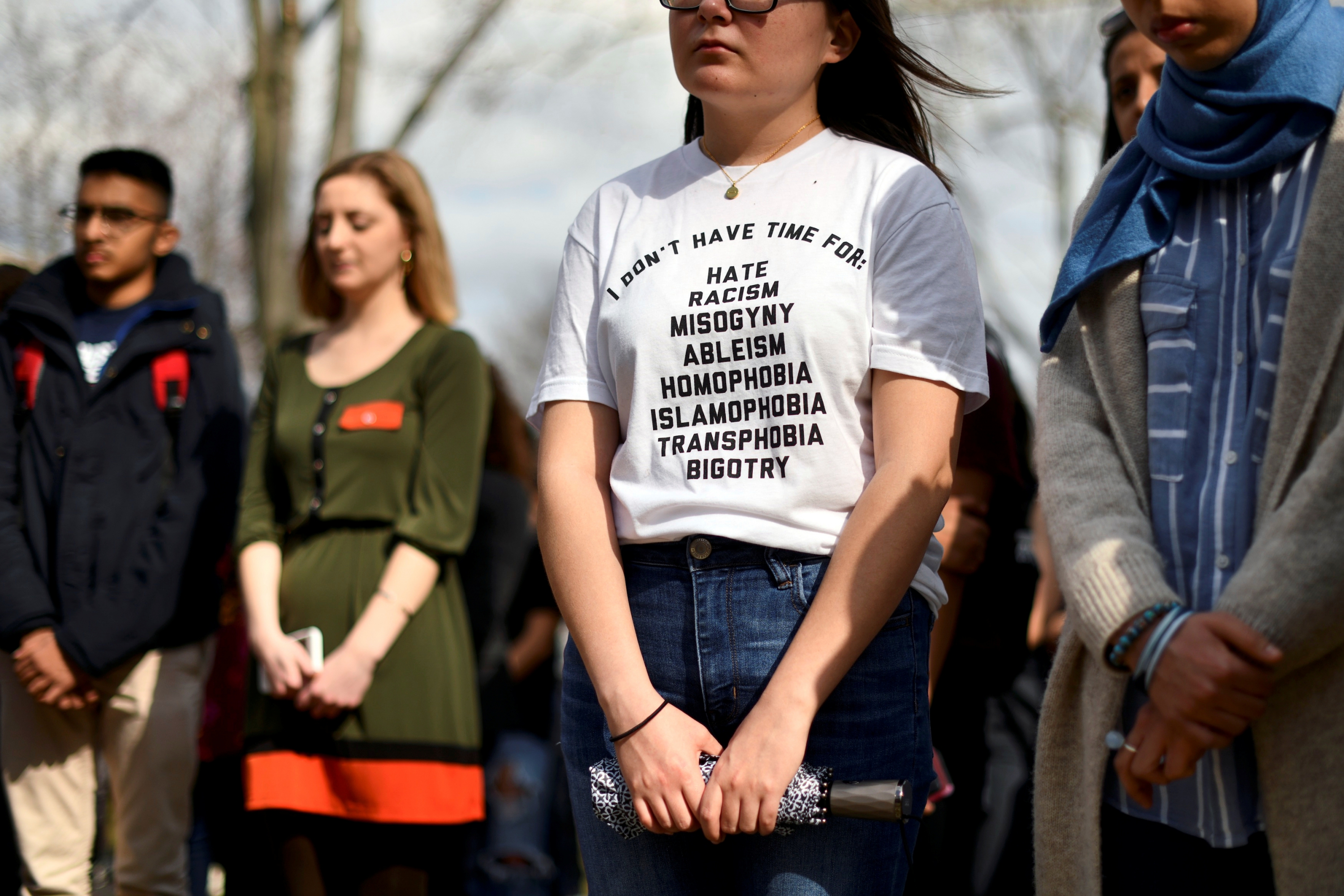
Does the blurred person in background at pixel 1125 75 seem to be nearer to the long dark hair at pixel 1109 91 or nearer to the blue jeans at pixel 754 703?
the long dark hair at pixel 1109 91

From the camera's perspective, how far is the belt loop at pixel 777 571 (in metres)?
1.83

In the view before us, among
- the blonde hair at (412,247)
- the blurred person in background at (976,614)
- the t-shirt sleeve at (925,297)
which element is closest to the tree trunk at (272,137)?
the blonde hair at (412,247)

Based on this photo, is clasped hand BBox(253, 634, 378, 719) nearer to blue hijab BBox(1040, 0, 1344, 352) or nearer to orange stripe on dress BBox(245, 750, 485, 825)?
orange stripe on dress BBox(245, 750, 485, 825)

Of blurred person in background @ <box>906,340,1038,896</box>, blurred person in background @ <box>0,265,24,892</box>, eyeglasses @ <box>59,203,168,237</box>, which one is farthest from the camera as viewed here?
blurred person in background @ <box>0,265,24,892</box>

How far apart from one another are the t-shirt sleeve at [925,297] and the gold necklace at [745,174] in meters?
0.21

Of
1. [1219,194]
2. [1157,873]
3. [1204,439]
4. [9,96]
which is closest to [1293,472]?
[1204,439]

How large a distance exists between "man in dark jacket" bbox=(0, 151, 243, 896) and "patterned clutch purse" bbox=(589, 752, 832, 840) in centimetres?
213

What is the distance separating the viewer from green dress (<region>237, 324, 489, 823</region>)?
10.6 feet

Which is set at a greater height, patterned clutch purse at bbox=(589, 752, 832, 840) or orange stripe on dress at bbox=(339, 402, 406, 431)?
orange stripe on dress at bbox=(339, 402, 406, 431)

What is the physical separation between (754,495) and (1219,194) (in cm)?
79

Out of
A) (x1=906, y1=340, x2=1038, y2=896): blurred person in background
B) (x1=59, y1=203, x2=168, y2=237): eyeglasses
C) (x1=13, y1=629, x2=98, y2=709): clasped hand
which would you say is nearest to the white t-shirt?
(x1=906, y1=340, x2=1038, y2=896): blurred person in background

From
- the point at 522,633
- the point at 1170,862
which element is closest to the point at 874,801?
the point at 1170,862

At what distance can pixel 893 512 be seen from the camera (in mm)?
1802

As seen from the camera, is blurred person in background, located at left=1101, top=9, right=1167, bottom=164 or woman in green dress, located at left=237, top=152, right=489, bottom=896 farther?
woman in green dress, located at left=237, top=152, right=489, bottom=896
